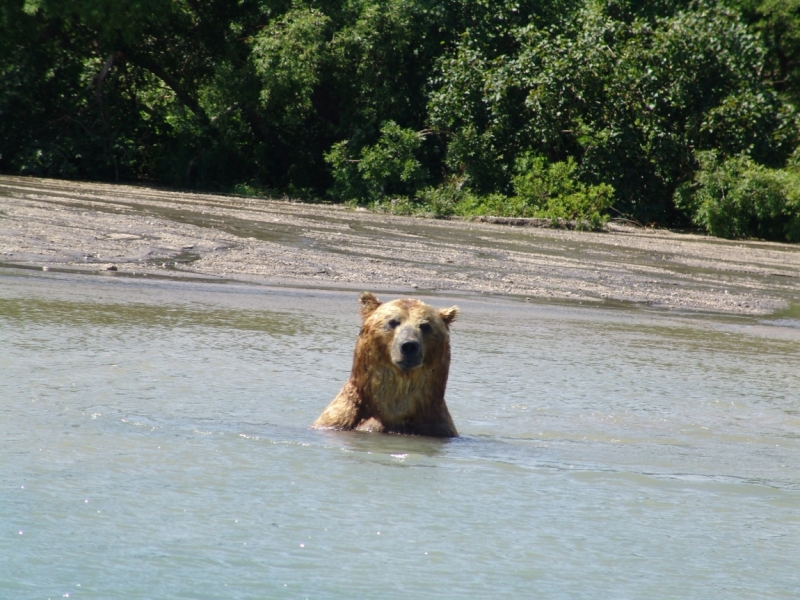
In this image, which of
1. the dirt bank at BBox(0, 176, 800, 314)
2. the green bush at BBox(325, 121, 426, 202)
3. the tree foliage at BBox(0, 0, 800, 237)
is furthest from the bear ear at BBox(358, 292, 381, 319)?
the green bush at BBox(325, 121, 426, 202)

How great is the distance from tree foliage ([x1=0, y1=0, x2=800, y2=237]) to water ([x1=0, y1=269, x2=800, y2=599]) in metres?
14.7

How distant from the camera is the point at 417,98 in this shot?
1060 inches

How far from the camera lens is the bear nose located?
5.17 meters

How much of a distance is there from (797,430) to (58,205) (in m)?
13.5

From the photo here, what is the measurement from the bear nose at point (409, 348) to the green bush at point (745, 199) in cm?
1817

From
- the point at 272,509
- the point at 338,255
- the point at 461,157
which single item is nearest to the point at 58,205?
the point at 338,255

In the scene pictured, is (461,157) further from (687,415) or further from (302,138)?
(687,415)

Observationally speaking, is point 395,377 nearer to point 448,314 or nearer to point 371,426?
point 371,426

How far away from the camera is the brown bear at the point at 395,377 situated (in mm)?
5312

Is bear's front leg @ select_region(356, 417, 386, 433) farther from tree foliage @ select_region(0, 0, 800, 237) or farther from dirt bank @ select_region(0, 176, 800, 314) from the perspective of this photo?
tree foliage @ select_region(0, 0, 800, 237)

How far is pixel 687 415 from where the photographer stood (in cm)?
679

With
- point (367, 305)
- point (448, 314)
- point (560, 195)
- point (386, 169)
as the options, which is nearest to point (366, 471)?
point (367, 305)

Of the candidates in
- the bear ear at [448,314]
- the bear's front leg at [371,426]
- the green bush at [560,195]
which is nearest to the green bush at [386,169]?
the green bush at [560,195]

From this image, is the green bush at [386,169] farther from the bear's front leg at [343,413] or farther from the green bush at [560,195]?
the bear's front leg at [343,413]
